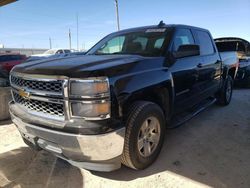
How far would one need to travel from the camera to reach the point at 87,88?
2.27 metres

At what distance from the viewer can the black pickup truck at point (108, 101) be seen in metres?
2.30

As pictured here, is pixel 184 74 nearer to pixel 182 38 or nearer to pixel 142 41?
pixel 182 38

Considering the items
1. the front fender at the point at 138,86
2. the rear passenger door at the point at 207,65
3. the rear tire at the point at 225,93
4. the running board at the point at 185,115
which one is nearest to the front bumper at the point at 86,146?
the front fender at the point at 138,86

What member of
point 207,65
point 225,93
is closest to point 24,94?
point 207,65

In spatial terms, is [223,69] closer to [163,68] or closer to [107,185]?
[163,68]

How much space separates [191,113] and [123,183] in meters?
2.03

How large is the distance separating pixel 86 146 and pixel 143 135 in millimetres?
867

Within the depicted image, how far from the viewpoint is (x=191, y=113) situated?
4258 mm

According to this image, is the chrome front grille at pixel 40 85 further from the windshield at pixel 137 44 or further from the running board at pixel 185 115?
the running board at pixel 185 115

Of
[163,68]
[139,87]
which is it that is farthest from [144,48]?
[139,87]

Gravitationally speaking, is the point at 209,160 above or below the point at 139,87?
below

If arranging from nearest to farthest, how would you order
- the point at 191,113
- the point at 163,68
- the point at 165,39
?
1. the point at 163,68
2. the point at 165,39
3. the point at 191,113

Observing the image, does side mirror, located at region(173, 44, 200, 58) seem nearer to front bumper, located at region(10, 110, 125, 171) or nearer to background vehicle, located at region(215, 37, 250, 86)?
front bumper, located at region(10, 110, 125, 171)

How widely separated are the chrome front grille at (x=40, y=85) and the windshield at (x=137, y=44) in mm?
1489
